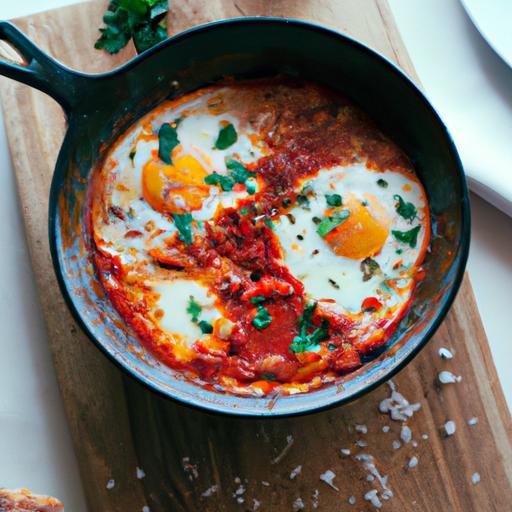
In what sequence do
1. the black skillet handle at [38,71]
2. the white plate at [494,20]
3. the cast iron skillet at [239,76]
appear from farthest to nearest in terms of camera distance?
the white plate at [494,20]
the cast iron skillet at [239,76]
the black skillet handle at [38,71]

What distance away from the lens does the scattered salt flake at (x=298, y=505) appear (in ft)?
8.88

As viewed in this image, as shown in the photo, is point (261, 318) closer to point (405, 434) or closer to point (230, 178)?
point (230, 178)

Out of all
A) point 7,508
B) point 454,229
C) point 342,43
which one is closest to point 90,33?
point 342,43

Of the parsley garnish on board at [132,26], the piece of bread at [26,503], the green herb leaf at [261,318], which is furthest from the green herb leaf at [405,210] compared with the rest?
the piece of bread at [26,503]

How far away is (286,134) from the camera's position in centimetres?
280

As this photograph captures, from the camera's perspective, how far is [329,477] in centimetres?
270

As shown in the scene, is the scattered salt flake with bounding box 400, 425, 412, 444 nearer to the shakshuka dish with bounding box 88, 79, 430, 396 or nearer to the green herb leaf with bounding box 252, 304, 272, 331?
the shakshuka dish with bounding box 88, 79, 430, 396

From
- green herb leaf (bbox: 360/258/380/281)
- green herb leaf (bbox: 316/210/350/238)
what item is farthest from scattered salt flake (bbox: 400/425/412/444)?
green herb leaf (bbox: 316/210/350/238)

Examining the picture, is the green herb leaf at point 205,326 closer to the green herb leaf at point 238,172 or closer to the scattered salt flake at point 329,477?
the green herb leaf at point 238,172

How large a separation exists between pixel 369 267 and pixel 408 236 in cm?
18

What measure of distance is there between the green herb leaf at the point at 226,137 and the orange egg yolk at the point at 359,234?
0.46 metres

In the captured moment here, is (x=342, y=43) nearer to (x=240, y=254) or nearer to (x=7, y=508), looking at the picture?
(x=240, y=254)

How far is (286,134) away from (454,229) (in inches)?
26.6

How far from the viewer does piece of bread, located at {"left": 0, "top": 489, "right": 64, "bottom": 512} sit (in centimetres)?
256
